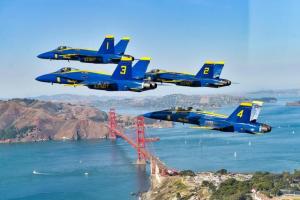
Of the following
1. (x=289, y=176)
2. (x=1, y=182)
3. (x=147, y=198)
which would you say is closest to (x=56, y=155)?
(x=1, y=182)

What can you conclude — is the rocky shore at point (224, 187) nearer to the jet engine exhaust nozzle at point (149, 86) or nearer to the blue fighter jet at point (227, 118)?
the blue fighter jet at point (227, 118)

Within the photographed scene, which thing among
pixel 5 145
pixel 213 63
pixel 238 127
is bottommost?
pixel 5 145

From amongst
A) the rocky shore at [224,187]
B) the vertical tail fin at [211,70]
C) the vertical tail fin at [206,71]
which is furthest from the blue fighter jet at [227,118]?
the rocky shore at [224,187]

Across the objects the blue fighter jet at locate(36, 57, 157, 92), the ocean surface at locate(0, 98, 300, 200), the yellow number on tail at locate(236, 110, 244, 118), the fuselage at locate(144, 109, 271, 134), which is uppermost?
the blue fighter jet at locate(36, 57, 157, 92)

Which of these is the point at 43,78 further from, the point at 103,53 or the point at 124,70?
the point at 124,70

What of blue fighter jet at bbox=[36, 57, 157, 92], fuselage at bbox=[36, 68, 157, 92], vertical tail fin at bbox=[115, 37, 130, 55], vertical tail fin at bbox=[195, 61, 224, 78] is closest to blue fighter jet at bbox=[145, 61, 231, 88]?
vertical tail fin at bbox=[195, 61, 224, 78]

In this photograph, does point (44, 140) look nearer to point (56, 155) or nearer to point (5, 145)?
point (5, 145)

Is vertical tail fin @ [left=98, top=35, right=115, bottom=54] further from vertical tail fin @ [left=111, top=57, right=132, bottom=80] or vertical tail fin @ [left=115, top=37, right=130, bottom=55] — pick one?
vertical tail fin @ [left=111, top=57, right=132, bottom=80]
